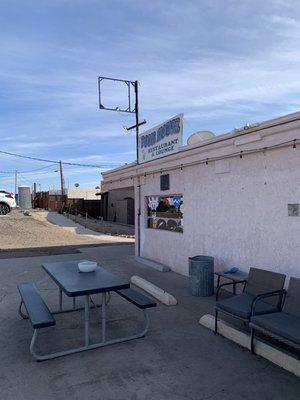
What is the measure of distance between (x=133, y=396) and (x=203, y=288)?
3.61 meters

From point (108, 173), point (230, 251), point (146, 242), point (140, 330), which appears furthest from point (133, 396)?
point (108, 173)

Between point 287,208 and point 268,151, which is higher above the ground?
point 268,151

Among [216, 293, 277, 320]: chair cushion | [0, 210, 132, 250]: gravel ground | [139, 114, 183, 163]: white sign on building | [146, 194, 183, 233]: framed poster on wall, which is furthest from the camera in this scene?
[0, 210, 132, 250]: gravel ground

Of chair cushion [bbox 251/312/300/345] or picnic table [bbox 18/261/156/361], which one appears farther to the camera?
picnic table [bbox 18/261/156/361]

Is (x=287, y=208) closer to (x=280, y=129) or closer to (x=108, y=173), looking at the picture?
(x=280, y=129)

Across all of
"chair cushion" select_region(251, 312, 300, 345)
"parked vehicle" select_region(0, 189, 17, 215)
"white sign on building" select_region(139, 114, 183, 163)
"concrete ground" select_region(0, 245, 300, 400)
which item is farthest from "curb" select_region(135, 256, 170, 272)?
"parked vehicle" select_region(0, 189, 17, 215)

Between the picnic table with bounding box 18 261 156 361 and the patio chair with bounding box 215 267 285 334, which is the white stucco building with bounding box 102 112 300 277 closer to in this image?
the patio chair with bounding box 215 267 285 334

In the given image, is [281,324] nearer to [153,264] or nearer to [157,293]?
[157,293]

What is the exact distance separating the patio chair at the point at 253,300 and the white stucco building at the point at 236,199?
0.64 metres

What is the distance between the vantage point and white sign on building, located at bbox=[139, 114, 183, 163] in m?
8.40

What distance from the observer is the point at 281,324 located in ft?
13.0

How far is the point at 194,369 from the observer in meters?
3.94

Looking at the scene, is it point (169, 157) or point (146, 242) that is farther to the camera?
point (146, 242)

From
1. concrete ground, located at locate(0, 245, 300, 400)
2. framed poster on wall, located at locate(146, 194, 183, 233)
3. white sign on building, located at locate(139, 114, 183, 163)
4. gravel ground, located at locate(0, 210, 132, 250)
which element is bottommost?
concrete ground, located at locate(0, 245, 300, 400)
